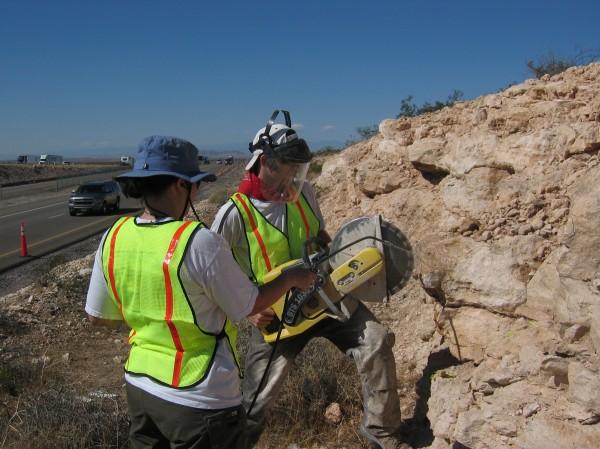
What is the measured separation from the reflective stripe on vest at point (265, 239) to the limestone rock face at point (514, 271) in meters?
1.26

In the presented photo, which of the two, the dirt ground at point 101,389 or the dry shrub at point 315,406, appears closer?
the dirt ground at point 101,389

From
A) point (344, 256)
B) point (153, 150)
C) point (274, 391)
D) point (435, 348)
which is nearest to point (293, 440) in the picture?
point (274, 391)

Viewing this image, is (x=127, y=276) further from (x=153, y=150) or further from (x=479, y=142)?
(x=479, y=142)

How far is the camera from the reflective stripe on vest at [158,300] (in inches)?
89.8

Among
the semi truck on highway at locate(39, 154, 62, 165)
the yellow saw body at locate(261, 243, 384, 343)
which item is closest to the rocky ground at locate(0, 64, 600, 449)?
the yellow saw body at locate(261, 243, 384, 343)

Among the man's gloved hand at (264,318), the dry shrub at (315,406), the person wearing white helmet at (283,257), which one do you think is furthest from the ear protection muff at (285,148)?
the dry shrub at (315,406)

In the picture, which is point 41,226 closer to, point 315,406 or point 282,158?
point 315,406

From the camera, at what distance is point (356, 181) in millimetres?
7473

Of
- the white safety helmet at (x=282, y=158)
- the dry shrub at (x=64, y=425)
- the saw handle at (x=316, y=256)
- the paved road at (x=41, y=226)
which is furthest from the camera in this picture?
the paved road at (x=41, y=226)

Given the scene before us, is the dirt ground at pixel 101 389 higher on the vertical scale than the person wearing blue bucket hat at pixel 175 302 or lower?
lower

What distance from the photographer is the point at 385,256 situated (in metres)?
3.30

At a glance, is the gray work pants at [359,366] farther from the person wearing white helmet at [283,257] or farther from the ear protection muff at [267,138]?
the ear protection muff at [267,138]

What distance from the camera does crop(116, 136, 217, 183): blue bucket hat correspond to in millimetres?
2391

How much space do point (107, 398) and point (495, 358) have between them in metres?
2.81
